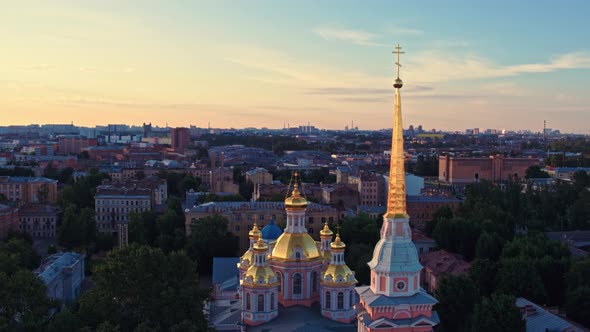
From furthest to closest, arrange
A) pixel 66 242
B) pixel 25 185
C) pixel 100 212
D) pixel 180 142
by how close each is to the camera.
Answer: pixel 180 142
pixel 25 185
pixel 100 212
pixel 66 242

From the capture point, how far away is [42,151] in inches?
6166

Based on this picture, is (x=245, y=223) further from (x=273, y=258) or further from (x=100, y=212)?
(x=273, y=258)

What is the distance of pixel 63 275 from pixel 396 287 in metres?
26.8

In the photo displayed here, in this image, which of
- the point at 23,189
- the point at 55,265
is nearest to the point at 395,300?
the point at 55,265

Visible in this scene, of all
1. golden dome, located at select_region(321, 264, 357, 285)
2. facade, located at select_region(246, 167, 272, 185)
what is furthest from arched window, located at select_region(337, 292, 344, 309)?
facade, located at select_region(246, 167, 272, 185)

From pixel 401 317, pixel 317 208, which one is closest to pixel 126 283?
pixel 401 317

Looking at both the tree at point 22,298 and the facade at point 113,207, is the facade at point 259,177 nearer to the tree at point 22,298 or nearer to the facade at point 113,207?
the facade at point 113,207

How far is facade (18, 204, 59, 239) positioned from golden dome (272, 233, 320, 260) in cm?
3827

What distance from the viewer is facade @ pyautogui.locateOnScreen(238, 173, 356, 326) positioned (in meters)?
28.7

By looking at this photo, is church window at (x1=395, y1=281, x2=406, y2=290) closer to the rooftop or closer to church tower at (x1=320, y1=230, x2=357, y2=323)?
church tower at (x1=320, y1=230, x2=357, y2=323)

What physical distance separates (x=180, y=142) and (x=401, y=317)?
177966mm

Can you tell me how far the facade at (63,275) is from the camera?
37.9 meters

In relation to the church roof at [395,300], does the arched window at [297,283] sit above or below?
below

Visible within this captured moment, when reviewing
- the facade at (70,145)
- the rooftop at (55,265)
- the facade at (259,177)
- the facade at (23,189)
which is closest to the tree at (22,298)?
the rooftop at (55,265)
